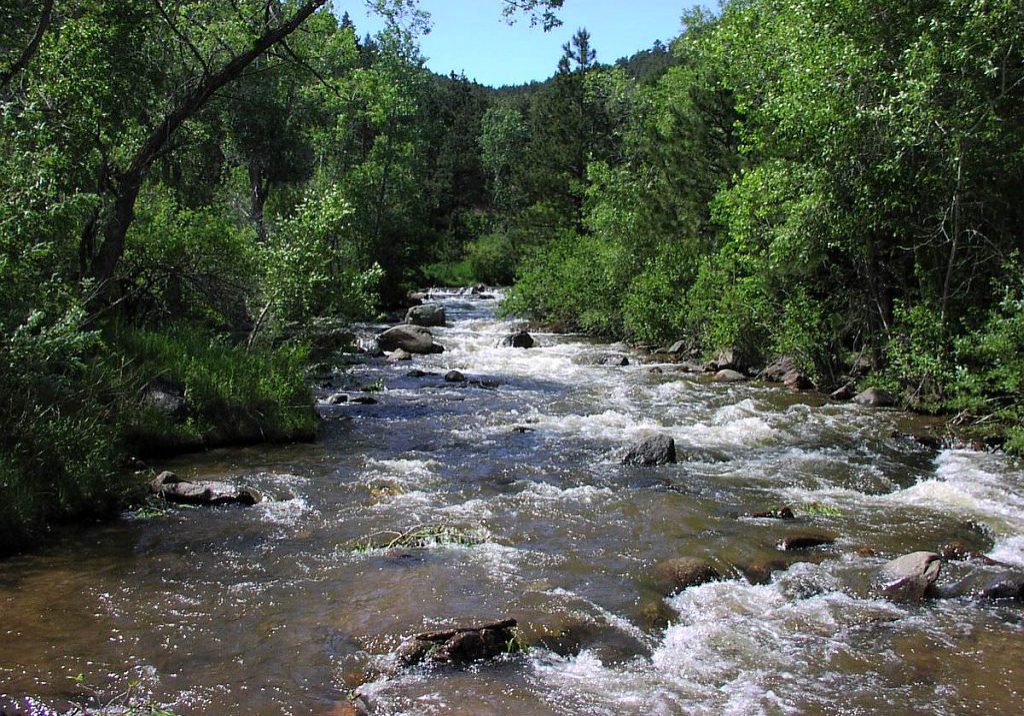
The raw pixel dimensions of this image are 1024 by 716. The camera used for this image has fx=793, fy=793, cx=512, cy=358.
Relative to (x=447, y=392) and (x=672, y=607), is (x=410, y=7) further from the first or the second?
(x=672, y=607)

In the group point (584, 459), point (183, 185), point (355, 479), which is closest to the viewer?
point (355, 479)

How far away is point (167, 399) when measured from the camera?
11828mm

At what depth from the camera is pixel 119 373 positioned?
35.8 feet

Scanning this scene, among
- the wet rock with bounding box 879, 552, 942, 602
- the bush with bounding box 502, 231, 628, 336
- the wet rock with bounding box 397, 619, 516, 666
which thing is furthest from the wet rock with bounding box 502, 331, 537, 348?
the wet rock with bounding box 397, 619, 516, 666

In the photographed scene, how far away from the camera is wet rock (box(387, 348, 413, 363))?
75.8ft

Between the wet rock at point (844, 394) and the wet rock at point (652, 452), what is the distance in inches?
247

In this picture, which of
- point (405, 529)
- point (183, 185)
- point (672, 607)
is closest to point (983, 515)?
point (672, 607)

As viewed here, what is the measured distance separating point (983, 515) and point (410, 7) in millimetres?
13341

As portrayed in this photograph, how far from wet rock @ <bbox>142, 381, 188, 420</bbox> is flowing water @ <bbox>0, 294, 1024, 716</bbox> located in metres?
0.83

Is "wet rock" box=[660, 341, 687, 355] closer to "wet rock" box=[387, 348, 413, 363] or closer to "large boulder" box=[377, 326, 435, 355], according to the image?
"large boulder" box=[377, 326, 435, 355]

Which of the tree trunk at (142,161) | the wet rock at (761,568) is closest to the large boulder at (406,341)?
the tree trunk at (142,161)

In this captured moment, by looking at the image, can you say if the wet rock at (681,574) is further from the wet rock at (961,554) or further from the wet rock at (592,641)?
the wet rock at (961,554)

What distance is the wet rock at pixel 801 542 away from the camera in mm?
8344

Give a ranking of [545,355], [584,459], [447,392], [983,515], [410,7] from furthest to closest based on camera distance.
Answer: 1. [545,355]
2. [447,392]
3. [410,7]
4. [584,459]
5. [983,515]
